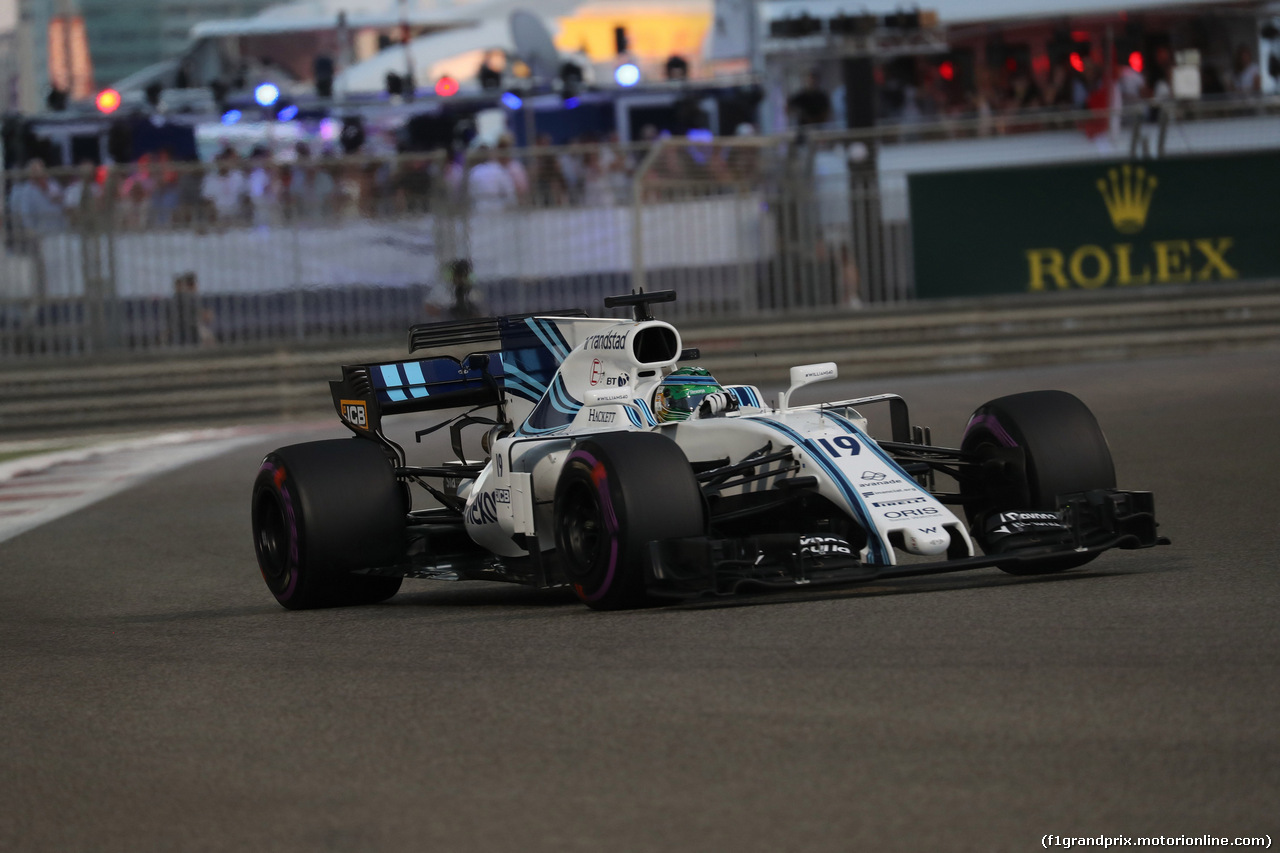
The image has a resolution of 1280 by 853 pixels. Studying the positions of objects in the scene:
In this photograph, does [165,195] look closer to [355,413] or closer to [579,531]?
[355,413]

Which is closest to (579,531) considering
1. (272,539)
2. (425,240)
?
(272,539)

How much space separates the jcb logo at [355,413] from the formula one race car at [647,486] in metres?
0.01

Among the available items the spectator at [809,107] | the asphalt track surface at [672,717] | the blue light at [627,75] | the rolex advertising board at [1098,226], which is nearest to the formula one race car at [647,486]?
the asphalt track surface at [672,717]

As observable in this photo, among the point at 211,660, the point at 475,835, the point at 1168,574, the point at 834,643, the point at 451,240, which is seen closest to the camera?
the point at 475,835

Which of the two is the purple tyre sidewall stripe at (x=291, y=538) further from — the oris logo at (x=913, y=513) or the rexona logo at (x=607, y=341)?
the oris logo at (x=913, y=513)

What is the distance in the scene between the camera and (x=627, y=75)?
80.8ft

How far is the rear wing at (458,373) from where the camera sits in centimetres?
861

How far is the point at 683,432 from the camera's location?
730 centimetres

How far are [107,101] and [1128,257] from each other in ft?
42.7

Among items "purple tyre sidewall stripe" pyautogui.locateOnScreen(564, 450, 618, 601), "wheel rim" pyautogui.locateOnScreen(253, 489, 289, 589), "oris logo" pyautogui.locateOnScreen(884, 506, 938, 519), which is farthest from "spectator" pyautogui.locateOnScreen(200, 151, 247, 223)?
"oris logo" pyautogui.locateOnScreen(884, 506, 938, 519)

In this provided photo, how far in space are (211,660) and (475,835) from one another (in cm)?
289

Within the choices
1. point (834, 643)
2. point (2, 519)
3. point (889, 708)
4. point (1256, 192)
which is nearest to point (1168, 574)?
point (834, 643)

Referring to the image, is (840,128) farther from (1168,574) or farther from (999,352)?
(1168,574)

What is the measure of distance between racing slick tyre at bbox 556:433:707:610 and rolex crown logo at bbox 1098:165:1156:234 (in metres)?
14.3
